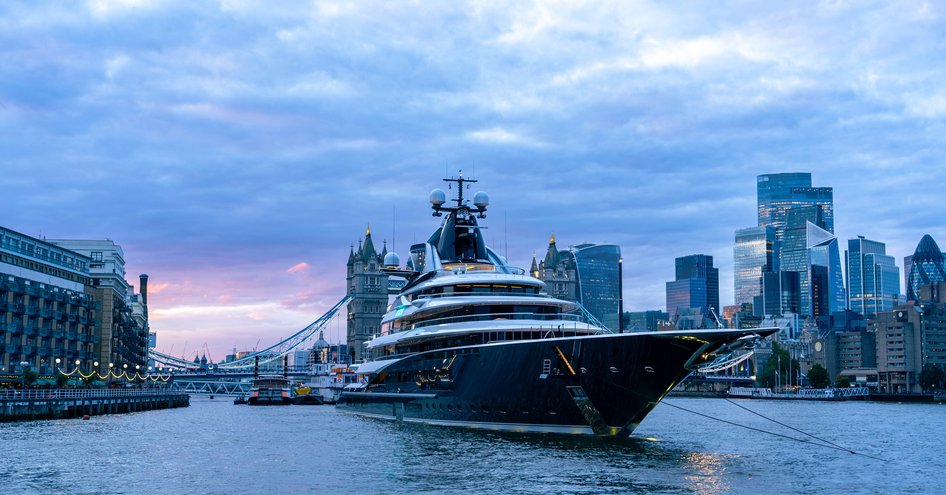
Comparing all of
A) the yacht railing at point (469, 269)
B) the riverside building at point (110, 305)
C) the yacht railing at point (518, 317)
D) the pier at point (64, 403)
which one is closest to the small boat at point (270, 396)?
the riverside building at point (110, 305)

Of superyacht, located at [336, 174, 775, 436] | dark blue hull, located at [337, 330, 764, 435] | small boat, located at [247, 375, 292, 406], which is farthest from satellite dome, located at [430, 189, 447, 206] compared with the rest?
small boat, located at [247, 375, 292, 406]

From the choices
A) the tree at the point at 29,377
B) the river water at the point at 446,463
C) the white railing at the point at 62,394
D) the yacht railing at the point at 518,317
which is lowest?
the river water at the point at 446,463

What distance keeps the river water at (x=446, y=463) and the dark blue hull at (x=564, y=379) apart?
3.71ft

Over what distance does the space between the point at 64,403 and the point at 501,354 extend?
44.6 meters

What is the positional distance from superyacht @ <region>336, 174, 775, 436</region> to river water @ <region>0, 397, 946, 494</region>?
1.59 meters

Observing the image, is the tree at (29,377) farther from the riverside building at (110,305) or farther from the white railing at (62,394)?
the riverside building at (110,305)

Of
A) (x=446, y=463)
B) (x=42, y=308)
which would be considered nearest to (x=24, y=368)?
(x=42, y=308)

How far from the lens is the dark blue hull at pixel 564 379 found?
1750 inches

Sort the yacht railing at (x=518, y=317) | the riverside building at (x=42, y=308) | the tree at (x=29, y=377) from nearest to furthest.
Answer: the yacht railing at (x=518, y=317) → the tree at (x=29, y=377) → the riverside building at (x=42, y=308)

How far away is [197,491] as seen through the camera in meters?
34.1

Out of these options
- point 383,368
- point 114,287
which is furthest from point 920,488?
point 114,287

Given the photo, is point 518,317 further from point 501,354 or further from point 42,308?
point 42,308

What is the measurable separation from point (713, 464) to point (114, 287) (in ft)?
335

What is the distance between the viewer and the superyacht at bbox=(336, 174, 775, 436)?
1769 inches
